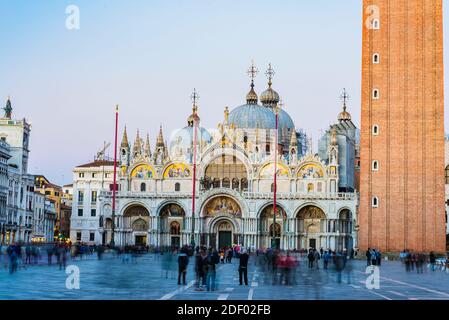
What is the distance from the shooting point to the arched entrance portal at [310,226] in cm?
7300

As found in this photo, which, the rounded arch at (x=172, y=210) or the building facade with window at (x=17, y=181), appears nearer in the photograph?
the building facade with window at (x=17, y=181)

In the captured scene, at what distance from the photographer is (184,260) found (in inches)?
1022

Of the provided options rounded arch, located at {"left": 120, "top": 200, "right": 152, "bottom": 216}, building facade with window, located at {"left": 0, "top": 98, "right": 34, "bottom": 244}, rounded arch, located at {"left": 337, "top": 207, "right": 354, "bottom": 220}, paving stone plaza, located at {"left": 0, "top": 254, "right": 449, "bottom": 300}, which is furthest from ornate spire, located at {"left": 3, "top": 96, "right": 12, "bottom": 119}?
paving stone plaza, located at {"left": 0, "top": 254, "right": 449, "bottom": 300}

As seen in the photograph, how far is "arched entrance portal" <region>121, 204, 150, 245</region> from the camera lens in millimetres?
76375

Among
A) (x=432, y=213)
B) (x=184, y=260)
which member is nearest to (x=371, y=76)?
(x=432, y=213)

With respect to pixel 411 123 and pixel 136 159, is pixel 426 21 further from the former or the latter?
pixel 136 159

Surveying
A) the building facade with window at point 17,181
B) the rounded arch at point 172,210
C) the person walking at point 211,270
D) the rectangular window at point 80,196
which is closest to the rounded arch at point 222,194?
the rounded arch at point 172,210

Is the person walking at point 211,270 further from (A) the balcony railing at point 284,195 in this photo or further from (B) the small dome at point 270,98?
(B) the small dome at point 270,98

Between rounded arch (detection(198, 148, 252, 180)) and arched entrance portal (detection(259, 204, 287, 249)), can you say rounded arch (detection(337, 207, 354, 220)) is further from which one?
rounded arch (detection(198, 148, 252, 180))

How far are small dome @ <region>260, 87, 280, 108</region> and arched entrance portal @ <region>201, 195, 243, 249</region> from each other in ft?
76.7

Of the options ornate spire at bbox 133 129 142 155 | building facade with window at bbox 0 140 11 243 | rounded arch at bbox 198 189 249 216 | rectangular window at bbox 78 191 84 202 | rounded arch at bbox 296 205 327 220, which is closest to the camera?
building facade with window at bbox 0 140 11 243

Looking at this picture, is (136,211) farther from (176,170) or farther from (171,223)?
(176,170)

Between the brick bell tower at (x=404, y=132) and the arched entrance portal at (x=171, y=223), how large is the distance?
2509 cm
